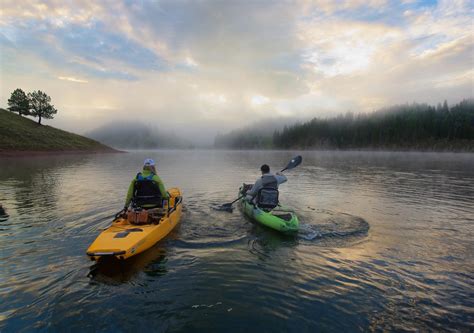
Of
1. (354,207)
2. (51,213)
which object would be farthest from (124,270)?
(354,207)

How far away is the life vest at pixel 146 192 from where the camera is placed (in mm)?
10632

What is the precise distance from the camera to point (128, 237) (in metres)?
8.59

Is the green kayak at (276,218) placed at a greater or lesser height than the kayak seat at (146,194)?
lesser

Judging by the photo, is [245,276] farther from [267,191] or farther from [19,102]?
[19,102]

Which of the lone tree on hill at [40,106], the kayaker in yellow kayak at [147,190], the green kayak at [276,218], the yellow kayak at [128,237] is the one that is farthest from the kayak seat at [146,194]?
the lone tree on hill at [40,106]

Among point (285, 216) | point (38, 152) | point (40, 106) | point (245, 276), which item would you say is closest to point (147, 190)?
point (245, 276)

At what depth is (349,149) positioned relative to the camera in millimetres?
192000

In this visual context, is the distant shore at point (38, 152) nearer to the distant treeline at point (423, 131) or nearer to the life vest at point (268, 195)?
the life vest at point (268, 195)

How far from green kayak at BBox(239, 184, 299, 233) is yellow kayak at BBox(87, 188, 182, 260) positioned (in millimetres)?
4122

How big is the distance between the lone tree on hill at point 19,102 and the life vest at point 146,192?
4359 inches

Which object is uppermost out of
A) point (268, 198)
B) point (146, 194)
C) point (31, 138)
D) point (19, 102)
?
point (19, 102)

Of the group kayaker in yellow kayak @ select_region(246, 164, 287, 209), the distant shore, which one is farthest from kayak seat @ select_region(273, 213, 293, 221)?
the distant shore

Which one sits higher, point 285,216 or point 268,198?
point 268,198

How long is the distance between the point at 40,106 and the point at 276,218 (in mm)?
113806
